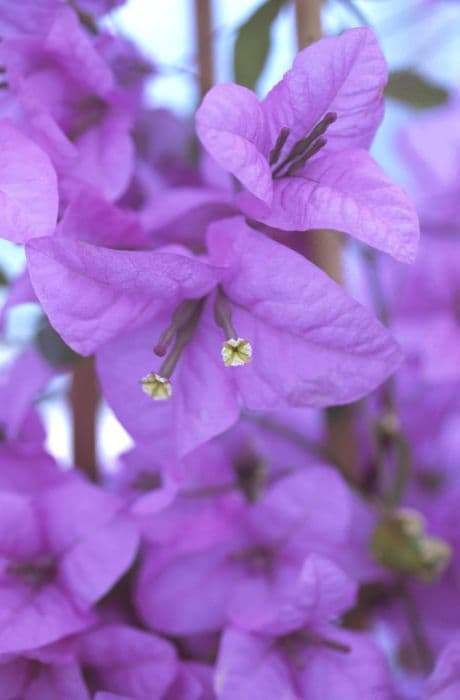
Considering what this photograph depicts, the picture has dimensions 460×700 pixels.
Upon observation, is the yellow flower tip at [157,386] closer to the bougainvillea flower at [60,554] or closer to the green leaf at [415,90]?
the bougainvillea flower at [60,554]

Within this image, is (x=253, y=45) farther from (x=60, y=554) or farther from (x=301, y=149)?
(x=60, y=554)

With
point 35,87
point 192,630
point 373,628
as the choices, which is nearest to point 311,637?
point 192,630

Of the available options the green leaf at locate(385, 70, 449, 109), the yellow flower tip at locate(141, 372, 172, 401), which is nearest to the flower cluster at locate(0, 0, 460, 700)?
the yellow flower tip at locate(141, 372, 172, 401)

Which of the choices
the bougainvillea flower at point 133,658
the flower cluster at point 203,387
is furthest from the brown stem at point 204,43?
the bougainvillea flower at point 133,658

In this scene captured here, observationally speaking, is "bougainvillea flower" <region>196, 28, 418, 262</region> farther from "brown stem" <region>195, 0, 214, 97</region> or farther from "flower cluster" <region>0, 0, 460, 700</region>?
"brown stem" <region>195, 0, 214, 97</region>

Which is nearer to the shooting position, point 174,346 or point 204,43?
point 174,346

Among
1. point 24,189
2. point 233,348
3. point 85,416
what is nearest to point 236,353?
point 233,348
